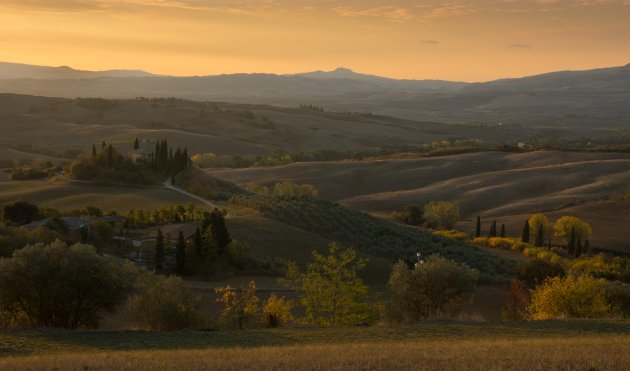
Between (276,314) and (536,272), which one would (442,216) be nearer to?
(536,272)

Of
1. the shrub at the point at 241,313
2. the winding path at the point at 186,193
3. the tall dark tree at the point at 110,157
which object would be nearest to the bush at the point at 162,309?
the shrub at the point at 241,313

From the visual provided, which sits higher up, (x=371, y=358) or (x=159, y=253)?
(x=371, y=358)

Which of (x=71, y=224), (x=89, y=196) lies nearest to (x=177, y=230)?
(x=71, y=224)

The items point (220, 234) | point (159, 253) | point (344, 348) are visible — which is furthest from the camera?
point (220, 234)

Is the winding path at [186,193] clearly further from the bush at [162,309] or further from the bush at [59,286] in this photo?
the bush at [59,286]

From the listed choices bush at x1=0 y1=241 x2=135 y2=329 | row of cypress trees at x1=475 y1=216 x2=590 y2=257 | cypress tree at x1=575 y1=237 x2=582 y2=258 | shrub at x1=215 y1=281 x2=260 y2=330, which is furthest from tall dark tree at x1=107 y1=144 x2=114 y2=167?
bush at x1=0 y1=241 x2=135 y2=329

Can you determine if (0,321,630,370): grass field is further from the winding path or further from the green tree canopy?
the green tree canopy
